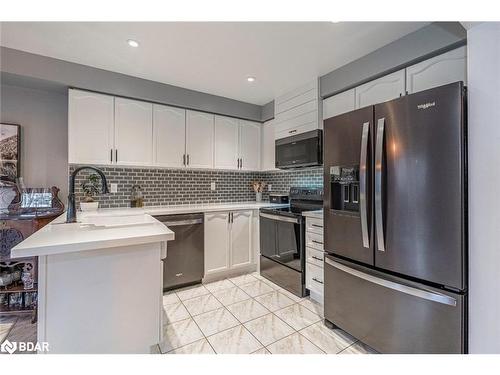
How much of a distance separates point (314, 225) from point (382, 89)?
1.32 metres

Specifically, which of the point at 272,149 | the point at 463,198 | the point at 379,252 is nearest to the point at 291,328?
the point at 379,252

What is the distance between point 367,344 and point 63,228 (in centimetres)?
211

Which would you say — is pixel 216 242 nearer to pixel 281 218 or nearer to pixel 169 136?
pixel 281 218

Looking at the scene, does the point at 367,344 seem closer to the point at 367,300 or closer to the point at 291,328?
the point at 367,300

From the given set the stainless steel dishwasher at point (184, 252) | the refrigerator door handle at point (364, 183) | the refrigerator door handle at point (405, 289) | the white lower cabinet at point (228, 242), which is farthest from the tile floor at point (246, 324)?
the refrigerator door handle at point (364, 183)

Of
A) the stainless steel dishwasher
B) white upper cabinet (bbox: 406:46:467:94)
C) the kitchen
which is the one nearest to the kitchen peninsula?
the kitchen

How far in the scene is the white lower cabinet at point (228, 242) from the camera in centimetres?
268

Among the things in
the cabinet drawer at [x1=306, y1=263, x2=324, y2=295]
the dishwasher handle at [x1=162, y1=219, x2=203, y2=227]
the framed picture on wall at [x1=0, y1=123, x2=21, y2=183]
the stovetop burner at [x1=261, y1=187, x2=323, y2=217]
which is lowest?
the cabinet drawer at [x1=306, y1=263, x2=324, y2=295]

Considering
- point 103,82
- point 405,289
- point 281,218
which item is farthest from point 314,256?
point 103,82

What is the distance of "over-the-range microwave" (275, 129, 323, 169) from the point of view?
2.50 metres

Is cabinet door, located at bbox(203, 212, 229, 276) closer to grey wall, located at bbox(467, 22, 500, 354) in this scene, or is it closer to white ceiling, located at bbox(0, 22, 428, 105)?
white ceiling, located at bbox(0, 22, 428, 105)

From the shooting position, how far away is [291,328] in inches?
72.0

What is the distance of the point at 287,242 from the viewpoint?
2453 millimetres

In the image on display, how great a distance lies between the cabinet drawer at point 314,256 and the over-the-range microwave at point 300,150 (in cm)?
95
